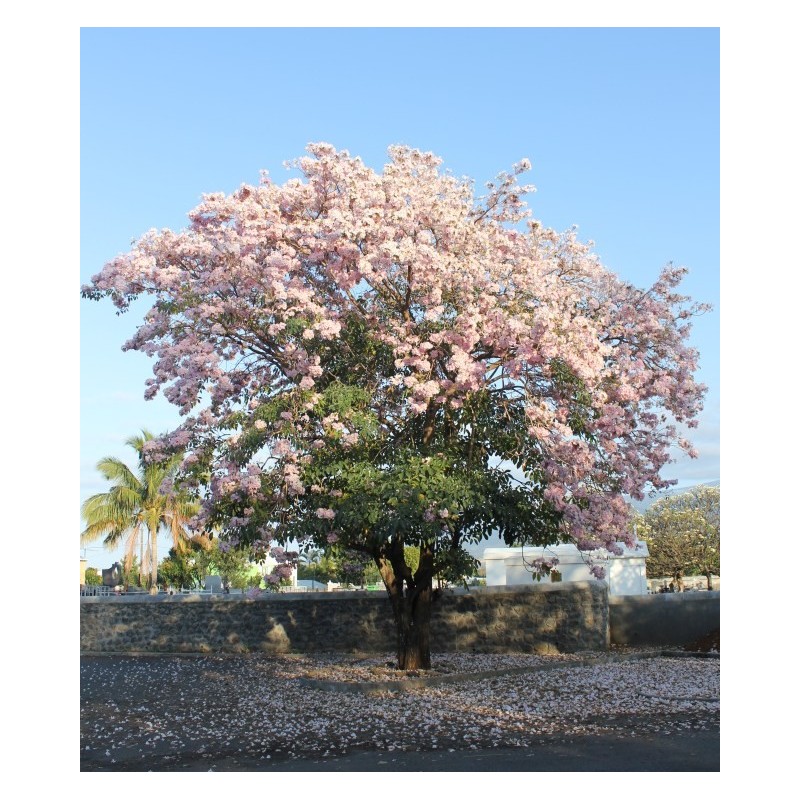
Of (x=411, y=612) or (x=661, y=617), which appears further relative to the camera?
(x=661, y=617)

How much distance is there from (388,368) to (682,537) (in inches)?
1005

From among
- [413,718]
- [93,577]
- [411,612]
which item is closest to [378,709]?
[413,718]

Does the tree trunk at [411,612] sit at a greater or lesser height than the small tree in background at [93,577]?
greater

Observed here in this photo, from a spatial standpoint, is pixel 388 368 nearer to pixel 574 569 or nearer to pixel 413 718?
pixel 413 718

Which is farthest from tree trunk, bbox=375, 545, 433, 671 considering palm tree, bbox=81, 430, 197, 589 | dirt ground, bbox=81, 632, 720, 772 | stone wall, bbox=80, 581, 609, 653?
palm tree, bbox=81, 430, 197, 589

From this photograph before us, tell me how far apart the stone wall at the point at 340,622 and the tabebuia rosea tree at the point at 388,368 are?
4498 millimetres

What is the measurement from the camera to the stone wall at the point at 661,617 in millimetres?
18641

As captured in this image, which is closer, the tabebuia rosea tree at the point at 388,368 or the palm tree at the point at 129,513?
the tabebuia rosea tree at the point at 388,368

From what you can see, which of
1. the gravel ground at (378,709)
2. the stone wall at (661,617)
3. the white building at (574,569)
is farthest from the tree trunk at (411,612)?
the white building at (574,569)

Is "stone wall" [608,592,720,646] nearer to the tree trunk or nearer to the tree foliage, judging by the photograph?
the tree trunk

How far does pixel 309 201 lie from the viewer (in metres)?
13.2

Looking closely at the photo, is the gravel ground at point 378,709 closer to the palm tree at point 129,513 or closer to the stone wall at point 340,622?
the stone wall at point 340,622

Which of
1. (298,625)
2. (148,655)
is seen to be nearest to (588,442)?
(298,625)

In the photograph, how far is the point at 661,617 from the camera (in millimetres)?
18844
